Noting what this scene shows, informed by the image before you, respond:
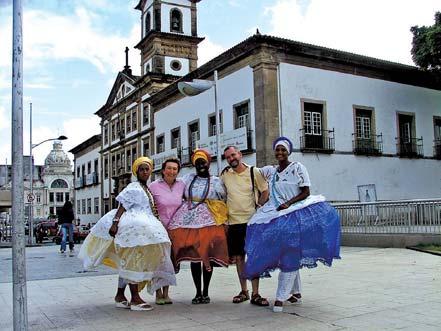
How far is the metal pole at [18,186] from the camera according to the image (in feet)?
13.0

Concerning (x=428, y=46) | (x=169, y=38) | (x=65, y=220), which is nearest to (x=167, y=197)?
(x=65, y=220)

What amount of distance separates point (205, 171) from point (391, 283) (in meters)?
2.98

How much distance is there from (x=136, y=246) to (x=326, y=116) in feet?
61.4

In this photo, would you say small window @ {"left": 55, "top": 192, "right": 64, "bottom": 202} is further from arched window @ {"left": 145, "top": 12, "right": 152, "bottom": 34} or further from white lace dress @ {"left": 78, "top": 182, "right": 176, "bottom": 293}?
white lace dress @ {"left": 78, "top": 182, "right": 176, "bottom": 293}

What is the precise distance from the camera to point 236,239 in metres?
6.08

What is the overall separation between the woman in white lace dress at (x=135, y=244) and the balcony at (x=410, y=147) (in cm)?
2175

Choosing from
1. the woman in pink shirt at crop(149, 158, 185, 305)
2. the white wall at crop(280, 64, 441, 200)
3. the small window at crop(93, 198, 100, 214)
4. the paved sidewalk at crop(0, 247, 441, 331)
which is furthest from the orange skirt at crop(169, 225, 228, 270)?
the small window at crop(93, 198, 100, 214)

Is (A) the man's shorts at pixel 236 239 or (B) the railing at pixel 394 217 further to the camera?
(B) the railing at pixel 394 217

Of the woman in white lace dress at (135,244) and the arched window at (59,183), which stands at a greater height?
the arched window at (59,183)

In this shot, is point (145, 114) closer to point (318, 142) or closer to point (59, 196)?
point (318, 142)

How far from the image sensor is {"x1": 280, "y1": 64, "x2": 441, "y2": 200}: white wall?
22594 mm

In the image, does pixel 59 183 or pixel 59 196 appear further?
pixel 59 196

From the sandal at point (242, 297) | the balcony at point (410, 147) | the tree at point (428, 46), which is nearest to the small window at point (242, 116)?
the balcony at point (410, 147)

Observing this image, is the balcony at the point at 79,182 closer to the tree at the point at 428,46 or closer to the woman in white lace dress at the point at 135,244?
the tree at the point at 428,46
